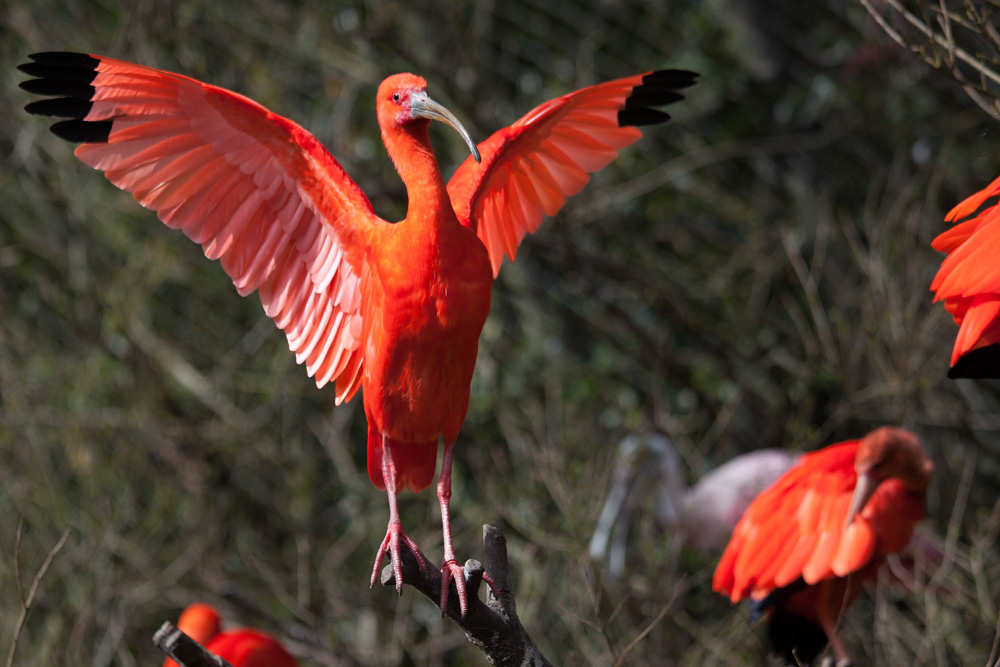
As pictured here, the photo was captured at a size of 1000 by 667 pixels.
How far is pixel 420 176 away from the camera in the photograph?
1.84 m

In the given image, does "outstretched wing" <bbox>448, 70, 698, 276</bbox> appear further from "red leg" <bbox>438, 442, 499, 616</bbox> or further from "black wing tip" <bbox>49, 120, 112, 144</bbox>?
"black wing tip" <bbox>49, 120, 112, 144</bbox>

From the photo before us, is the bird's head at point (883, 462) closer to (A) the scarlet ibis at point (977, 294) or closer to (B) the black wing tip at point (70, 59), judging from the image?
(A) the scarlet ibis at point (977, 294)

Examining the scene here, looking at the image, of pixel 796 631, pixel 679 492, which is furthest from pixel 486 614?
pixel 679 492

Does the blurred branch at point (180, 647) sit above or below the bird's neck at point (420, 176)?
below

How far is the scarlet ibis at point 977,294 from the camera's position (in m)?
1.98

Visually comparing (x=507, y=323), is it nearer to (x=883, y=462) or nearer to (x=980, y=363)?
(x=883, y=462)

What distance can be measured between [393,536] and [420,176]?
2.03ft

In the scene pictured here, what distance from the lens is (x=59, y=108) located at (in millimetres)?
1963

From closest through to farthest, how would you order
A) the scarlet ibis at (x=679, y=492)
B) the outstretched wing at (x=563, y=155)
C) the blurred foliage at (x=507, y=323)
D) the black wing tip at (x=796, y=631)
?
the outstretched wing at (x=563, y=155)
the black wing tip at (x=796, y=631)
the scarlet ibis at (x=679, y=492)
the blurred foliage at (x=507, y=323)

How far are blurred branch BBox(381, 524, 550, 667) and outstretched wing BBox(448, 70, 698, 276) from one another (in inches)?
26.4

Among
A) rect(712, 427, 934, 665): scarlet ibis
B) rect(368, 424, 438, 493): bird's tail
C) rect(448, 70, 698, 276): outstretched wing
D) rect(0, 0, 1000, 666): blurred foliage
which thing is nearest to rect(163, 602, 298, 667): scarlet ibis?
rect(0, 0, 1000, 666): blurred foliage

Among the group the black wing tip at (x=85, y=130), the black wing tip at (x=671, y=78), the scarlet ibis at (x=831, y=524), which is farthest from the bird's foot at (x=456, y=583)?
the scarlet ibis at (x=831, y=524)

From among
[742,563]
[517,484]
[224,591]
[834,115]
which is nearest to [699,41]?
[834,115]

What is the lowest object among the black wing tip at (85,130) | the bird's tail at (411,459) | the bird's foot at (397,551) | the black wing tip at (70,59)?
the bird's foot at (397,551)
